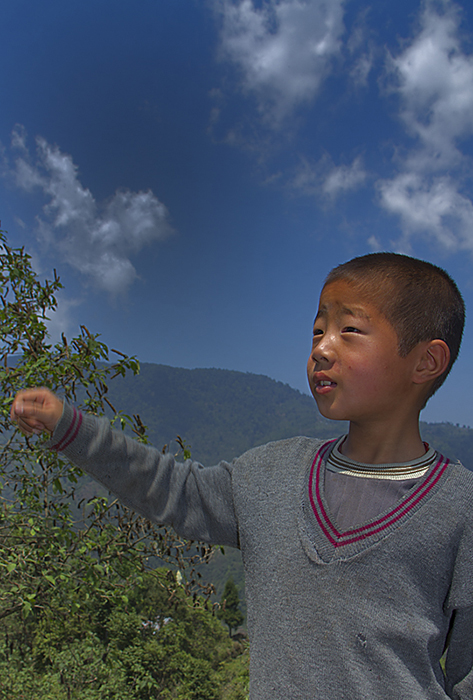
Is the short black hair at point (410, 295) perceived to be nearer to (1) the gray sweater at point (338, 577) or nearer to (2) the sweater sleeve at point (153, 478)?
(1) the gray sweater at point (338, 577)

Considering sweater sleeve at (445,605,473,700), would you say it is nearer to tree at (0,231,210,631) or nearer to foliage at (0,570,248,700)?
tree at (0,231,210,631)

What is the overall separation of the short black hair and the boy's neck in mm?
172

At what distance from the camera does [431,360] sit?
1277 mm

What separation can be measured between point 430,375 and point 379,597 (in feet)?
2.09

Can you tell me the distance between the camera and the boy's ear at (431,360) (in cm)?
126

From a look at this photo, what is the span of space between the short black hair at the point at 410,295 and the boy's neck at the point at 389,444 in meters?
0.17

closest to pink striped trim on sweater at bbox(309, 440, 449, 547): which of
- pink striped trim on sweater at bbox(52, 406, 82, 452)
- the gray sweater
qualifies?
the gray sweater

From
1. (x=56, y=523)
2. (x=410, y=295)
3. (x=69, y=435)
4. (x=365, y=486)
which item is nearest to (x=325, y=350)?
(x=410, y=295)

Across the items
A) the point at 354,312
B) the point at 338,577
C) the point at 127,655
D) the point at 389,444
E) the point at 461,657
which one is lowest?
the point at 127,655

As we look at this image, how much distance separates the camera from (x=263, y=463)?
1.38 metres

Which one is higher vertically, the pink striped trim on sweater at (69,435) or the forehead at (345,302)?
the forehead at (345,302)

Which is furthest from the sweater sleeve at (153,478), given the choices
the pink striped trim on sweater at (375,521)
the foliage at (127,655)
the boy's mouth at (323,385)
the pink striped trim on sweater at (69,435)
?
the foliage at (127,655)

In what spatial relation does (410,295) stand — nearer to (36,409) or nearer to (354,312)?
(354,312)

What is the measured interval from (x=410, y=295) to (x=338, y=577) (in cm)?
83
